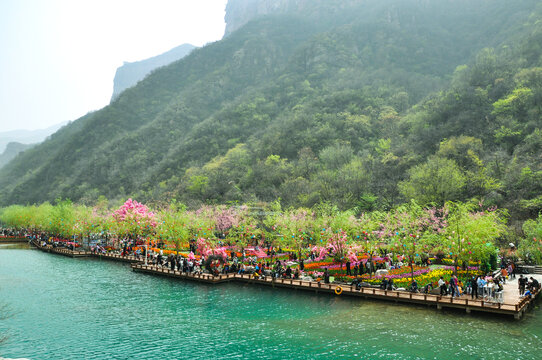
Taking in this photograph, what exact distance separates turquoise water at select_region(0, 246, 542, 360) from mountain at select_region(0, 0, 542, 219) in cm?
2988

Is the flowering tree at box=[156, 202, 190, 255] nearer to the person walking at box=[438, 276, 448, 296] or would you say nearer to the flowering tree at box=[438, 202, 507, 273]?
the flowering tree at box=[438, 202, 507, 273]

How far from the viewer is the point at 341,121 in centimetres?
11094

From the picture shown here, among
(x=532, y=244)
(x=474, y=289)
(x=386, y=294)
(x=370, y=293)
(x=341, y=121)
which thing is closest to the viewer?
(x=474, y=289)

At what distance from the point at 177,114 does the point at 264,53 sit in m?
51.9

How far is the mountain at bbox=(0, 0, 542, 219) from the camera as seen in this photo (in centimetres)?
6862

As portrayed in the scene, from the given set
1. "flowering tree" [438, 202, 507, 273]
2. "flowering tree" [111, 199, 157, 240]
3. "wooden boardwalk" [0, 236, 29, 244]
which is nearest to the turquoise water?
"flowering tree" [438, 202, 507, 273]

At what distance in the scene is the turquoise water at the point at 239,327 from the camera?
2284 cm

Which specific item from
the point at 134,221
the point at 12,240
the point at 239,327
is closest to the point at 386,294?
the point at 239,327

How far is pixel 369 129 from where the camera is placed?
105750 mm

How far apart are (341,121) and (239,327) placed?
297 ft

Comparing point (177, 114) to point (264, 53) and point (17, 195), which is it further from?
point (17, 195)

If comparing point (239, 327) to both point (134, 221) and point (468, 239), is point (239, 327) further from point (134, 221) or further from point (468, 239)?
point (134, 221)

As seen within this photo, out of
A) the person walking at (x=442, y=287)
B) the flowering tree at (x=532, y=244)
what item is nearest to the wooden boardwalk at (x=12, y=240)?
the person walking at (x=442, y=287)

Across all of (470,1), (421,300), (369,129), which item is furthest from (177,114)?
(421,300)
